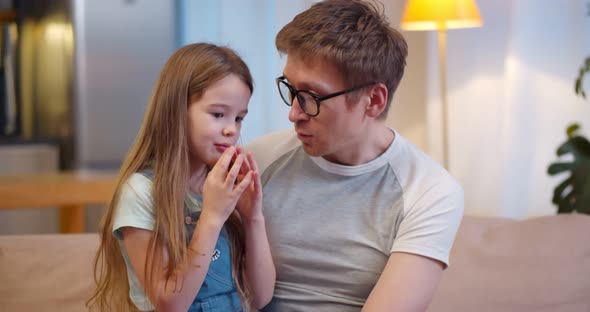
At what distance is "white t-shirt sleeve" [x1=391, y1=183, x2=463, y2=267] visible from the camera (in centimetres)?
162

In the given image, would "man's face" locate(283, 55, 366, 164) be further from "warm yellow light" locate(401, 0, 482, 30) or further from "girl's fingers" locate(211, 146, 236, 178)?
"warm yellow light" locate(401, 0, 482, 30)

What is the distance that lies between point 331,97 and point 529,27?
222 centimetres

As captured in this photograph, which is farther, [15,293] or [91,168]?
[91,168]

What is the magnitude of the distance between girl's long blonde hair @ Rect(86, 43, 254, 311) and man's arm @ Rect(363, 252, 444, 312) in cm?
27

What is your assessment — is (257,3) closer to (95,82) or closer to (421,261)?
(95,82)

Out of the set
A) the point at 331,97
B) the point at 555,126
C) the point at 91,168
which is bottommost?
the point at 91,168

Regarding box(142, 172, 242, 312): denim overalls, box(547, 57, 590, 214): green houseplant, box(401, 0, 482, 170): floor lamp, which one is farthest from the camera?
box(401, 0, 482, 170): floor lamp

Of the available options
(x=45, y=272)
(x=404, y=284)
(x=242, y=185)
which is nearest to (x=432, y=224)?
(x=404, y=284)

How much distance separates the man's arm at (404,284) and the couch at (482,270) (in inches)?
11.3

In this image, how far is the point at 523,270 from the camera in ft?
6.25

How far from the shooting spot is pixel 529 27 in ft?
11.9

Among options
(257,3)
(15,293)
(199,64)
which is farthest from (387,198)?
(257,3)

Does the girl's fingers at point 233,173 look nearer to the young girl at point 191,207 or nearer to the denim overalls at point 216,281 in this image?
the young girl at point 191,207

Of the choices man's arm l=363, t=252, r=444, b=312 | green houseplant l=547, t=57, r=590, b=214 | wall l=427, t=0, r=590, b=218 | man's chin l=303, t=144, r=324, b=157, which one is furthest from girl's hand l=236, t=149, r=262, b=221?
wall l=427, t=0, r=590, b=218
